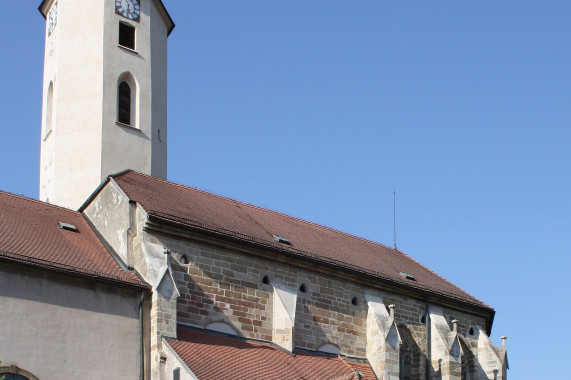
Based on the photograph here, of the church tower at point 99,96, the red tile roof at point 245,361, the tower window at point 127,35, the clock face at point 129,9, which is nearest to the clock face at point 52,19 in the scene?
the church tower at point 99,96

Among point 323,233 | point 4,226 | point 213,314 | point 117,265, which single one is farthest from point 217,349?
point 323,233

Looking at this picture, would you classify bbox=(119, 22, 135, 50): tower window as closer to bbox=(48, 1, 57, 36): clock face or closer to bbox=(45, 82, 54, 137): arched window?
bbox=(48, 1, 57, 36): clock face

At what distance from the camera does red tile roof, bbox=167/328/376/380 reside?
2334cm

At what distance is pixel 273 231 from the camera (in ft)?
96.2

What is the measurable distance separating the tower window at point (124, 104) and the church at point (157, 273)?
0.04 meters

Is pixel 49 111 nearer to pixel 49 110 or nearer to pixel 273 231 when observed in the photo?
pixel 49 110

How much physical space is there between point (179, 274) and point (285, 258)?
12.2 feet

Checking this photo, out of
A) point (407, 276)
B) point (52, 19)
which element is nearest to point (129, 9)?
point (52, 19)

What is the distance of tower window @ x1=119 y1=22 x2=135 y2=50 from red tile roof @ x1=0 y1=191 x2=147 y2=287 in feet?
21.7

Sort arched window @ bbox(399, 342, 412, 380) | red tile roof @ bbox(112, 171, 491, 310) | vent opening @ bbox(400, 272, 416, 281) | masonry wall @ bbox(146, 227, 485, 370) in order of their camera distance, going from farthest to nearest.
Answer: vent opening @ bbox(400, 272, 416, 281), arched window @ bbox(399, 342, 412, 380), red tile roof @ bbox(112, 171, 491, 310), masonry wall @ bbox(146, 227, 485, 370)

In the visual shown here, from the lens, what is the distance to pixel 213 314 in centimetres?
2564

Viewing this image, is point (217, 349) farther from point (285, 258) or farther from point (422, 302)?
point (422, 302)

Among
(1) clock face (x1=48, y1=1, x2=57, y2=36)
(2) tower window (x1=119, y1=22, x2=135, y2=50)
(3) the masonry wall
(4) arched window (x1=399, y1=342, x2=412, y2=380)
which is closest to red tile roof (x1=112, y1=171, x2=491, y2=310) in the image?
(3) the masonry wall

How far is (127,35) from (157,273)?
33.5 feet
